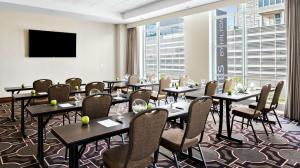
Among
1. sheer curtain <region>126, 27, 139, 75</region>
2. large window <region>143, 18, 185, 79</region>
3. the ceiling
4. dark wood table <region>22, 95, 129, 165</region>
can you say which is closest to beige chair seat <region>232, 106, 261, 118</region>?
dark wood table <region>22, 95, 129, 165</region>

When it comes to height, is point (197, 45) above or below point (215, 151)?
above

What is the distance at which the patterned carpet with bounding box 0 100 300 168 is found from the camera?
296cm

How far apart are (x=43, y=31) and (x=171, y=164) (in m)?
6.97

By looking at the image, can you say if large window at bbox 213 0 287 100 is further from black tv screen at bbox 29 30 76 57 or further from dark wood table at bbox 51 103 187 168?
black tv screen at bbox 29 30 76 57

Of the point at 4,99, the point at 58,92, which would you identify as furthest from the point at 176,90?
the point at 4,99

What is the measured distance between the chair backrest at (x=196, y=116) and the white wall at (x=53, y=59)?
7015 millimetres

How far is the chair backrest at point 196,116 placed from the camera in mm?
2335

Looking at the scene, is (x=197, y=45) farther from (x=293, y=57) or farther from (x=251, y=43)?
(x=293, y=57)

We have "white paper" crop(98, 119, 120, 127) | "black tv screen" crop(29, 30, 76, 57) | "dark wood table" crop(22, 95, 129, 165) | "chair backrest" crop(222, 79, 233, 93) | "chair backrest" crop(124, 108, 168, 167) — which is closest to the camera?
"chair backrest" crop(124, 108, 168, 167)

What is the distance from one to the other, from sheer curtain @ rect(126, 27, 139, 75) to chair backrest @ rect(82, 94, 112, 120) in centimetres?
664

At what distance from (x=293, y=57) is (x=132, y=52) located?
6.20m

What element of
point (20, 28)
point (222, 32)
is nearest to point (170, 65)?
point (222, 32)

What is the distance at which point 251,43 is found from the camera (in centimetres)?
648

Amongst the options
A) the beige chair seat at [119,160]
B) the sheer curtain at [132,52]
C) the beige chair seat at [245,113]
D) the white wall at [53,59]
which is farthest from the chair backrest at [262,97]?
the white wall at [53,59]
